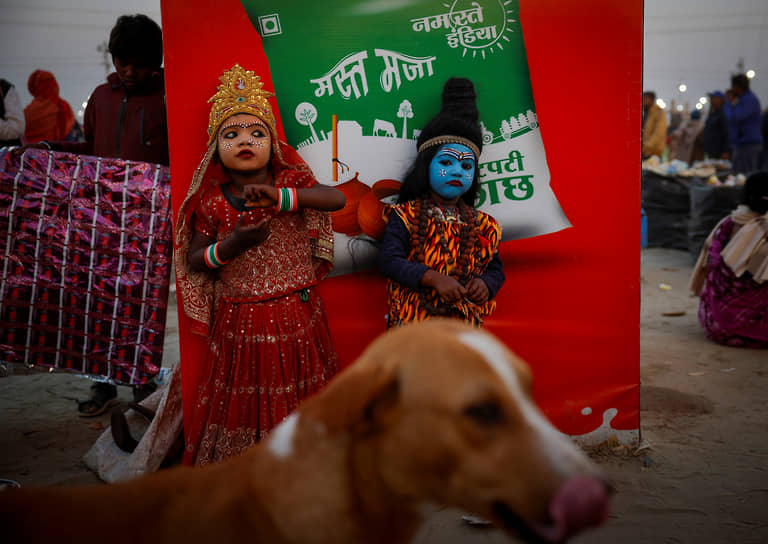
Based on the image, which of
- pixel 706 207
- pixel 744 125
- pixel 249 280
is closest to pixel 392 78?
pixel 249 280

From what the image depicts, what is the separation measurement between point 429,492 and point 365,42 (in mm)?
2778

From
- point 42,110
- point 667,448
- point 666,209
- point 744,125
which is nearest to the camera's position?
point 667,448

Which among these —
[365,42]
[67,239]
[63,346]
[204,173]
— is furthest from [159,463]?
[365,42]

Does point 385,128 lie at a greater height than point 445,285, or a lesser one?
greater

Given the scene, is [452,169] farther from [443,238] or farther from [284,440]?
[284,440]

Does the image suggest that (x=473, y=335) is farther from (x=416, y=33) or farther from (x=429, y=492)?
(x=416, y=33)

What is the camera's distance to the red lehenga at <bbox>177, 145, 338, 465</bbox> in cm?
286

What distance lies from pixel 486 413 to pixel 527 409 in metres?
0.08

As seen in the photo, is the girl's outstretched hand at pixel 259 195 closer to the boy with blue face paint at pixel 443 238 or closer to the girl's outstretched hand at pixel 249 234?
the girl's outstretched hand at pixel 249 234

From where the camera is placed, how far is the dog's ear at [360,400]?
1.07 meters

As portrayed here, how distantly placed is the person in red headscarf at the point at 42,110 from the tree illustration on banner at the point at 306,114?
640 centimetres

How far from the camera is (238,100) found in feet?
9.21

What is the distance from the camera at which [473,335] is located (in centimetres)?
115

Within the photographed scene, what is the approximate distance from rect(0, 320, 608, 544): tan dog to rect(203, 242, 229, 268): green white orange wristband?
1618mm
